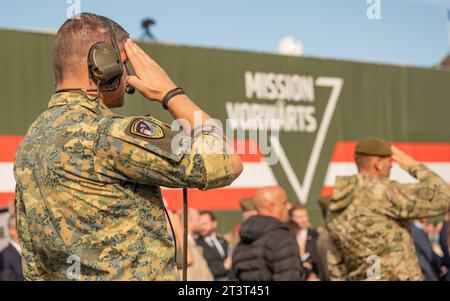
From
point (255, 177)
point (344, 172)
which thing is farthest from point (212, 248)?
point (344, 172)

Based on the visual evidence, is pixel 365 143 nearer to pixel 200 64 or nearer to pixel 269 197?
pixel 269 197

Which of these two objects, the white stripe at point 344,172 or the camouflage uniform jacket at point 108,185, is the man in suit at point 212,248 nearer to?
the camouflage uniform jacket at point 108,185

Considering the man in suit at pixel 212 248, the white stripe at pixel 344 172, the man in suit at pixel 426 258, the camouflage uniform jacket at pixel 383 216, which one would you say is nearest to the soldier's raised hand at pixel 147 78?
the camouflage uniform jacket at pixel 383 216

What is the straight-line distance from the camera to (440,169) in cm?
1404

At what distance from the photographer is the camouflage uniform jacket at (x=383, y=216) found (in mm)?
4402

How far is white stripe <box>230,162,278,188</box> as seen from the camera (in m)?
11.2

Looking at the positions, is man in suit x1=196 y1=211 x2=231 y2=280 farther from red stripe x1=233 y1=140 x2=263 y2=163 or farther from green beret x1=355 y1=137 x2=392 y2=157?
red stripe x1=233 y1=140 x2=263 y2=163

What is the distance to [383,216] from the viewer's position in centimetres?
449

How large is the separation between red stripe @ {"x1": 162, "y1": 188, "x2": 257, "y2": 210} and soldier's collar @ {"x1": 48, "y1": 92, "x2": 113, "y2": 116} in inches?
306

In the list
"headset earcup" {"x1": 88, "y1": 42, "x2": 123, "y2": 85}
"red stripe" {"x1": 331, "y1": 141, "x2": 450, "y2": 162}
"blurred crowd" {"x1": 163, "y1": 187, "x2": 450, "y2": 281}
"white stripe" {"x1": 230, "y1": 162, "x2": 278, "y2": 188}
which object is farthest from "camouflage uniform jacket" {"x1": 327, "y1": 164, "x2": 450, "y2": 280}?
"red stripe" {"x1": 331, "y1": 141, "x2": 450, "y2": 162}

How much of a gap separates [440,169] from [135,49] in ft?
41.3

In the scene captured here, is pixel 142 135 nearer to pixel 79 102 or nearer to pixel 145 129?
pixel 145 129

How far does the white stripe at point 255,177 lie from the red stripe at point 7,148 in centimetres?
334
